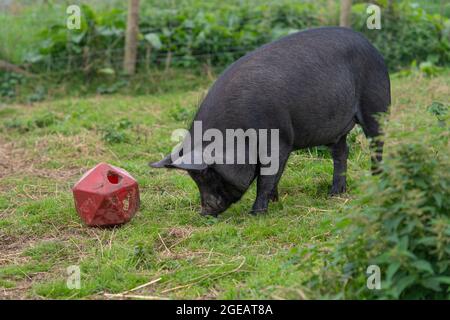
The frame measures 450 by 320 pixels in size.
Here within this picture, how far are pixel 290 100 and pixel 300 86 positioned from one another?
0.15m

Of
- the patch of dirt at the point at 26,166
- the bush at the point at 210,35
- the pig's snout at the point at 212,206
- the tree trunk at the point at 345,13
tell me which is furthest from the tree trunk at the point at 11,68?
the pig's snout at the point at 212,206

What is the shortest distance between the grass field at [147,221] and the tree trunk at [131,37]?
1.43m

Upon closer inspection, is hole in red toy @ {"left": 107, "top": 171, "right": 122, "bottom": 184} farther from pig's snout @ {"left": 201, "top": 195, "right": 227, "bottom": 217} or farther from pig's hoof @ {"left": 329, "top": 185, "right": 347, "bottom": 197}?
pig's hoof @ {"left": 329, "top": 185, "right": 347, "bottom": 197}

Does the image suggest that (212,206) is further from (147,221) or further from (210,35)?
(210,35)

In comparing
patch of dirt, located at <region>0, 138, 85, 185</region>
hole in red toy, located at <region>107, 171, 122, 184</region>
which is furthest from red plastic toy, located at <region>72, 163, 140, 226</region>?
patch of dirt, located at <region>0, 138, 85, 185</region>

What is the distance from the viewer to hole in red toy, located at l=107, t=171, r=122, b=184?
588cm

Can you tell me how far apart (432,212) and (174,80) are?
6.98 metres

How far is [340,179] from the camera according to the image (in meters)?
6.50

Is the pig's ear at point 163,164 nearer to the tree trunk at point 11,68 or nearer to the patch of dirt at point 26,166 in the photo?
the patch of dirt at point 26,166

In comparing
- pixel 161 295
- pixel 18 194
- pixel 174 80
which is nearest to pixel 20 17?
pixel 174 80

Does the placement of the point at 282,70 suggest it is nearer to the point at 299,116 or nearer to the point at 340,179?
the point at 299,116

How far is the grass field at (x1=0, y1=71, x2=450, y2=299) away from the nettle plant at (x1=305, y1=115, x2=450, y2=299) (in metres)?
0.22

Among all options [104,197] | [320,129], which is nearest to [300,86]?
[320,129]

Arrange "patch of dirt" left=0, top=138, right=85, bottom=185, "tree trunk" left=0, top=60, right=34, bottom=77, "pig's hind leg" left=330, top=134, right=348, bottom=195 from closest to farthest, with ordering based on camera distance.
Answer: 1. "pig's hind leg" left=330, top=134, right=348, bottom=195
2. "patch of dirt" left=0, top=138, right=85, bottom=185
3. "tree trunk" left=0, top=60, right=34, bottom=77
